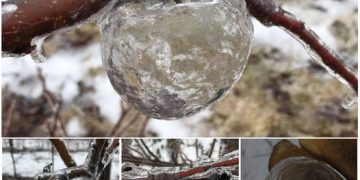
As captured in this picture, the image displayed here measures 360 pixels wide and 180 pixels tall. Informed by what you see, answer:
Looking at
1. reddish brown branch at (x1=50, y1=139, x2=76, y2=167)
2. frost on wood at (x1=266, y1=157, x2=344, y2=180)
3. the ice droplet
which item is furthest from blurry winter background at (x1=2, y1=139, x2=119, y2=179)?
frost on wood at (x1=266, y1=157, x2=344, y2=180)

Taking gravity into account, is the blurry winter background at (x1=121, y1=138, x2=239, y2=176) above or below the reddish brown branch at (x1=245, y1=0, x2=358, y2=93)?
below

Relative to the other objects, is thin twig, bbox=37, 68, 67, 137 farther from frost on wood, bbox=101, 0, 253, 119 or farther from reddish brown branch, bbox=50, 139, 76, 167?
frost on wood, bbox=101, 0, 253, 119

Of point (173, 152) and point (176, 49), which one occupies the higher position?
point (176, 49)

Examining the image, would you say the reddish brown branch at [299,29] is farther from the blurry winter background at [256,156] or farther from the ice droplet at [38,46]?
the ice droplet at [38,46]

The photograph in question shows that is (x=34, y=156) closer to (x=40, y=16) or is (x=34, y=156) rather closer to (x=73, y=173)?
(x=73, y=173)

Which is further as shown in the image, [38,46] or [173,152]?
[173,152]

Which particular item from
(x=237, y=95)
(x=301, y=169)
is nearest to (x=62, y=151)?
(x=237, y=95)

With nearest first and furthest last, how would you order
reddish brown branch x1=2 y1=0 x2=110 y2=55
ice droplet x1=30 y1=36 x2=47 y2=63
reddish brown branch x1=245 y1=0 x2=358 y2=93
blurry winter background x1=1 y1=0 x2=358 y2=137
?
1. reddish brown branch x1=2 y1=0 x2=110 y2=55
2. ice droplet x1=30 y1=36 x2=47 y2=63
3. reddish brown branch x1=245 y1=0 x2=358 y2=93
4. blurry winter background x1=1 y1=0 x2=358 y2=137
